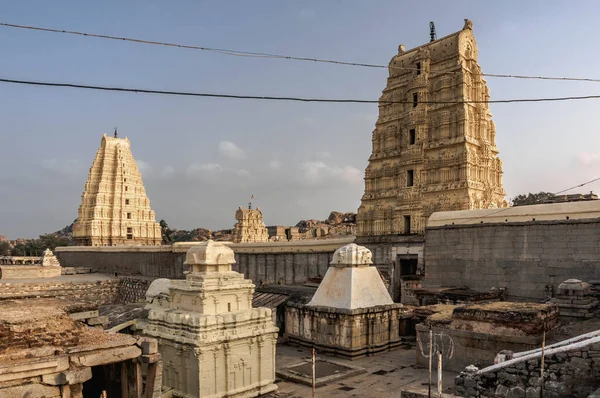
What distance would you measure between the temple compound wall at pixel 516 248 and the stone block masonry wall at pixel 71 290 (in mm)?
25564

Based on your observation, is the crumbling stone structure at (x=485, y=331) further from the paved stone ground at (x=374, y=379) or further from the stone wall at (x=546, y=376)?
the stone wall at (x=546, y=376)

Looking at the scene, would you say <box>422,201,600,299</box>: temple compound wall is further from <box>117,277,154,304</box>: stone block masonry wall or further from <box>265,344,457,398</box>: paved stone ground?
<box>117,277,154,304</box>: stone block masonry wall

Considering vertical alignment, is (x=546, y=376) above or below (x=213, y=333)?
below

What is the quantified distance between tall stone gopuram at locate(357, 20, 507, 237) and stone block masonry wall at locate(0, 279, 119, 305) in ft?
74.3

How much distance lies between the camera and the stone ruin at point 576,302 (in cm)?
1447

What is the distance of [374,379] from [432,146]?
20007mm

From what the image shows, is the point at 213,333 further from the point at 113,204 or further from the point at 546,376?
the point at 113,204

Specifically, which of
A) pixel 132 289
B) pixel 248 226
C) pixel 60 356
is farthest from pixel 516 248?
pixel 248 226

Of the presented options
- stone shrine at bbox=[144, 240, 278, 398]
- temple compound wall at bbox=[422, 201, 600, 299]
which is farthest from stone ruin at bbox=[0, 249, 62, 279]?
temple compound wall at bbox=[422, 201, 600, 299]

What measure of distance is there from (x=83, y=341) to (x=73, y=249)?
57.9 metres

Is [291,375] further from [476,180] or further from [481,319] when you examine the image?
[476,180]

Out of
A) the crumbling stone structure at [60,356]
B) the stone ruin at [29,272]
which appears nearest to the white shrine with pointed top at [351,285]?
the crumbling stone structure at [60,356]

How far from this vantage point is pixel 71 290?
38.2 m

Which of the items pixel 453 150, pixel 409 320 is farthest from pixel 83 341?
pixel 453 150
